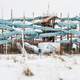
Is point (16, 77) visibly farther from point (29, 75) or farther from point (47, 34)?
point (47, 34)

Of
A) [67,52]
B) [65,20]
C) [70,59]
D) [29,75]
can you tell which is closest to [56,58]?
[70,59]

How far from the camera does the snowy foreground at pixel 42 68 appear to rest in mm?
5105

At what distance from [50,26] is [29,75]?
378cm

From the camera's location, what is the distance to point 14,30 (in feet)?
26.8

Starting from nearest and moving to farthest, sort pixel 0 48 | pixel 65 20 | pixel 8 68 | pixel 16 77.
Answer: pixel 16 77
pixel 8 68
pixel 0 48
pixel 65 20

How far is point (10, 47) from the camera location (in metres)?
7.91

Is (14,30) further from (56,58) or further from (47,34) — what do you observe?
(56,58)

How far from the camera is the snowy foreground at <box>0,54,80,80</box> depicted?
5.11m

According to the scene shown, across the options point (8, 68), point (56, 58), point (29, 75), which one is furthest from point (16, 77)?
point (56, 58)

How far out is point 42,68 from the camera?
18.9ft

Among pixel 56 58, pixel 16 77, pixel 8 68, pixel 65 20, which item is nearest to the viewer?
pixel 16 77

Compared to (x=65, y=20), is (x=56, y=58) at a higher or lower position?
lower

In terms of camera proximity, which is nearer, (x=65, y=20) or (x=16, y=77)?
(x=16, y=77)

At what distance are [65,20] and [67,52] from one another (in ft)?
4.42
